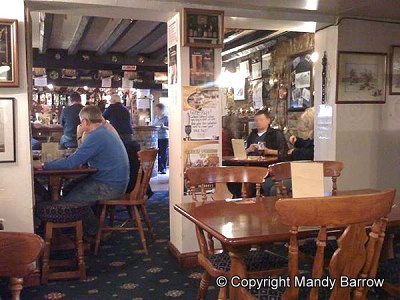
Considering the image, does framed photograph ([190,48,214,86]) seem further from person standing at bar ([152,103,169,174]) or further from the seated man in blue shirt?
person standing at bar ([152,103,169,174])

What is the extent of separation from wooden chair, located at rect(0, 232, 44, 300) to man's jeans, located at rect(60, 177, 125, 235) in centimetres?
237

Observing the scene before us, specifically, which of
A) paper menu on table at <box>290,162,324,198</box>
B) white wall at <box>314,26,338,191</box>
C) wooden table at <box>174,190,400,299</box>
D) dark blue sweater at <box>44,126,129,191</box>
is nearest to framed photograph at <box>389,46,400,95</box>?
white wall at <box>314,26,338,191</box>

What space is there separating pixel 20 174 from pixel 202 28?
1814 mm

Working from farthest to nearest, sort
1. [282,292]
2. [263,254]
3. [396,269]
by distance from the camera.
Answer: [263,254] < [396,269] < [282,292]

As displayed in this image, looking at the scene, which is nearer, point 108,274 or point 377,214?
point 377,214

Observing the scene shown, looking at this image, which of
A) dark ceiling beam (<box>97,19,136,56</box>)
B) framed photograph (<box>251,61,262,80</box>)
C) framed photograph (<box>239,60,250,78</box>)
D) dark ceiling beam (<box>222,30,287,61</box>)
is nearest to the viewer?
dark ceiling beam (<box>97,19,136,56</box>)

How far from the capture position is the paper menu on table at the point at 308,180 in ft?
6.66

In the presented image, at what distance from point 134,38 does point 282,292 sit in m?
5.47

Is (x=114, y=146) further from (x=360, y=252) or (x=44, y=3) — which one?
(x=360, y=252)

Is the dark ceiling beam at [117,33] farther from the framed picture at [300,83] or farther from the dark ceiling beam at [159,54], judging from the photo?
the framed picture at [300,83]

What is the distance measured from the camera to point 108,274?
331 cm

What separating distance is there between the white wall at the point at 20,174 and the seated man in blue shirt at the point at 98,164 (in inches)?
22.5

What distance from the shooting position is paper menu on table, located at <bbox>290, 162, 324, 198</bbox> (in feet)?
6.66

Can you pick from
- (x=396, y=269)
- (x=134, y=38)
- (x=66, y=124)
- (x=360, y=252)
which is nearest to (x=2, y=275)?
(x=360, y=252)
